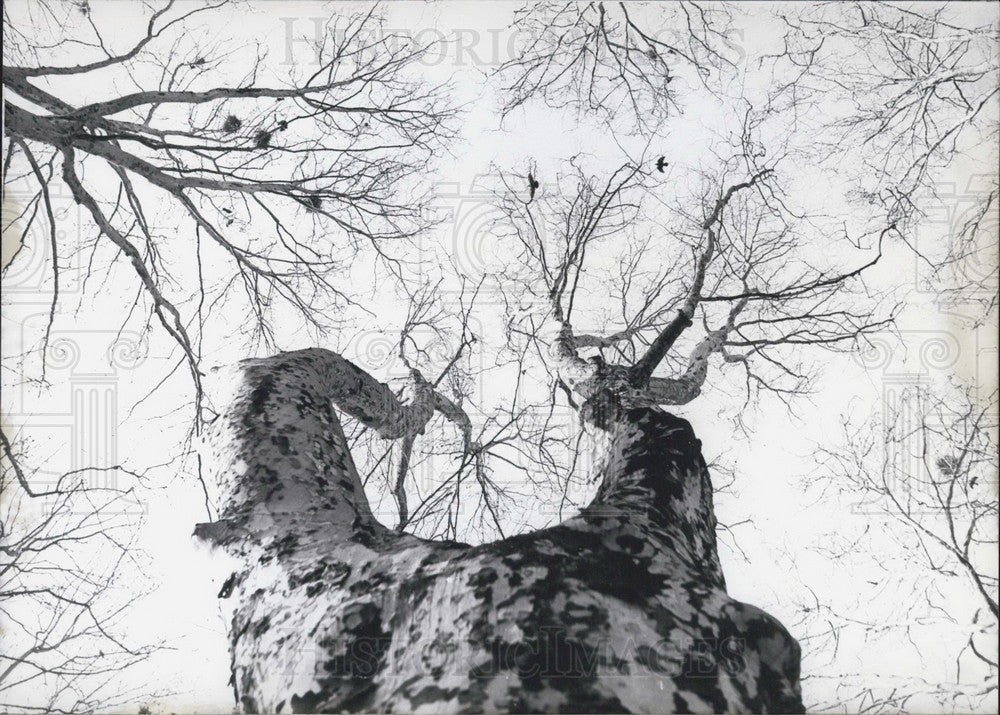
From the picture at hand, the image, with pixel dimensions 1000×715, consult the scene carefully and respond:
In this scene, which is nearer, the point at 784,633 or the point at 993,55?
the point at 784,633

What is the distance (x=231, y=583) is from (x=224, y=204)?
104cm

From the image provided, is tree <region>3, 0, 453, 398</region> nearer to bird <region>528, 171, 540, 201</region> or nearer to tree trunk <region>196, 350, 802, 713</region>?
bird <region>528, 171, 540, 201</region>

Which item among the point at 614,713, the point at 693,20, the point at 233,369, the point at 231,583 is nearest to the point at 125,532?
the point at 233,369

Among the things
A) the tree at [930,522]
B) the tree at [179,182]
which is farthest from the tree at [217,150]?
the tree at [930,522]

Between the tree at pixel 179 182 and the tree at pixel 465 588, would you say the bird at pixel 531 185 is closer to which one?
the tree at pixel 179 182

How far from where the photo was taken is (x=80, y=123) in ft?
5.34

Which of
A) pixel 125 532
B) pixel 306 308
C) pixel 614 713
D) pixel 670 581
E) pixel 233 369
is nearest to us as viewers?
pixel 614 713

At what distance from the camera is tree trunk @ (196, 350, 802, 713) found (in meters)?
0.80

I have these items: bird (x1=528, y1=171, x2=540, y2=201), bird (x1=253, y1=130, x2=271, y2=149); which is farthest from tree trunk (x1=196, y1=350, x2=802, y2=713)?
bird (x1=253, y1=130, x2=271, y2=149)

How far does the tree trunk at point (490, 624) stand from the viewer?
804mm

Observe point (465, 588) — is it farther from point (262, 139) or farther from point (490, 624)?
point (262, 139)

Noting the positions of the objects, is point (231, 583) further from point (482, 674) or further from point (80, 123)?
point (80, 123)

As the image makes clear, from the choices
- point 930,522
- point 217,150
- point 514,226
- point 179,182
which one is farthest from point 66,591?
point 930,522

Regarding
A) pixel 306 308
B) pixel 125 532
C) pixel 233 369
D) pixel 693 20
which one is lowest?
pixel 125 532
